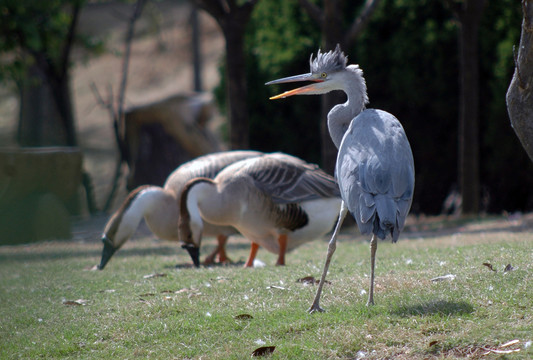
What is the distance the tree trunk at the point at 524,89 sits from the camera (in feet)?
18.1

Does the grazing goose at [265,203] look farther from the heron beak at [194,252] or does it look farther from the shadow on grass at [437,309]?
the shadow on grass at [437,309]

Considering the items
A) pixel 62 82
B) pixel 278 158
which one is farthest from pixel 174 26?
pixel 278 158

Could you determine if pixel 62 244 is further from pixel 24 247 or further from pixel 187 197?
pixel 187 197

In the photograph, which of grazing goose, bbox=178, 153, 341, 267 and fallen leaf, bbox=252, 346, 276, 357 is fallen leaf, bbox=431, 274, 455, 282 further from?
grazing goose, bbox=178, 153, 341, 267

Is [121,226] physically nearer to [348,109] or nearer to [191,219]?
[191,219]

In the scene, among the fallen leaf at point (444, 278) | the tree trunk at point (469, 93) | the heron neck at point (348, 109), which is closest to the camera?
the fallen leaf at point (444, 278)

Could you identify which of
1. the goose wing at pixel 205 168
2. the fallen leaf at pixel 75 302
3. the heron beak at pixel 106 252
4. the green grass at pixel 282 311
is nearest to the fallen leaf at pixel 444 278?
the green grass at pixel 282 311

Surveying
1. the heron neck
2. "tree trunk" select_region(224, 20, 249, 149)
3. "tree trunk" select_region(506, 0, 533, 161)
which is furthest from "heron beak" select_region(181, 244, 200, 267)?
"tree trunk" select_region(224, 20, 249, 149)

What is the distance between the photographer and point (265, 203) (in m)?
8.78

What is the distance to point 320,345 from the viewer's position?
194 inches

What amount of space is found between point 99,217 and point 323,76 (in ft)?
37.2

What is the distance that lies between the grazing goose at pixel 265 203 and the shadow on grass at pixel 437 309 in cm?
362

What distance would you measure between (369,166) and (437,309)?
1.26 meters

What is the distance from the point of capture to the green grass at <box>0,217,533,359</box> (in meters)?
4.88
